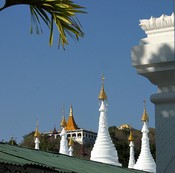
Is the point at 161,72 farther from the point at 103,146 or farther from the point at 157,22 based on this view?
the point at 103,146

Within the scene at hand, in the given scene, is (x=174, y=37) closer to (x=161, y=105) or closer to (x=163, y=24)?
(x=163, y=24)

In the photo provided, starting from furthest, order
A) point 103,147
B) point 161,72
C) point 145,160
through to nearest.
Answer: point 145,160 < point 103,147 < point 161,72

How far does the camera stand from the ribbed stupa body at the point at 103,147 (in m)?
23.6

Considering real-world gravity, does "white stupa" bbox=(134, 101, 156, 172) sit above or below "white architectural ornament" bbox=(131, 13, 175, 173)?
above

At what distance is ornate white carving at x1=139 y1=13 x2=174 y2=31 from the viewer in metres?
2.60

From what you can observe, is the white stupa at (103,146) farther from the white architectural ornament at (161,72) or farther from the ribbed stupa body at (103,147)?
the white architectural ornament at (161,72)

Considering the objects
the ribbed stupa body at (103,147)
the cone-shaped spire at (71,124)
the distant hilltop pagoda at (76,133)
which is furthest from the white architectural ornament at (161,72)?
the cone-shaped spire at (71,124)

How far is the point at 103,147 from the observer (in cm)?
2422

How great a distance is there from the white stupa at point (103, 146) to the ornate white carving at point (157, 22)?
68.1 feet

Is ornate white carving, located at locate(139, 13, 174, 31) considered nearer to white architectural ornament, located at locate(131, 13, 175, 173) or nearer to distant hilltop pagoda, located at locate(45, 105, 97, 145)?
white architectural ornament, located at locate(131, 13, 175, 173)

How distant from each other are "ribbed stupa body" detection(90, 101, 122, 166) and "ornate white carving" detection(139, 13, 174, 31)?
67.6ft

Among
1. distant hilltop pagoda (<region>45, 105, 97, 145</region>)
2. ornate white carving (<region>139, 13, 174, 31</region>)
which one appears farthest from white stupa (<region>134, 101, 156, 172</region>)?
distant hilltop pagoda (<region>45, 105, 97, 145</region>)

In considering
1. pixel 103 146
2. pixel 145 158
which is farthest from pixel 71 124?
pixel 103 146

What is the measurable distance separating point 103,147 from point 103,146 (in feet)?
0.24
